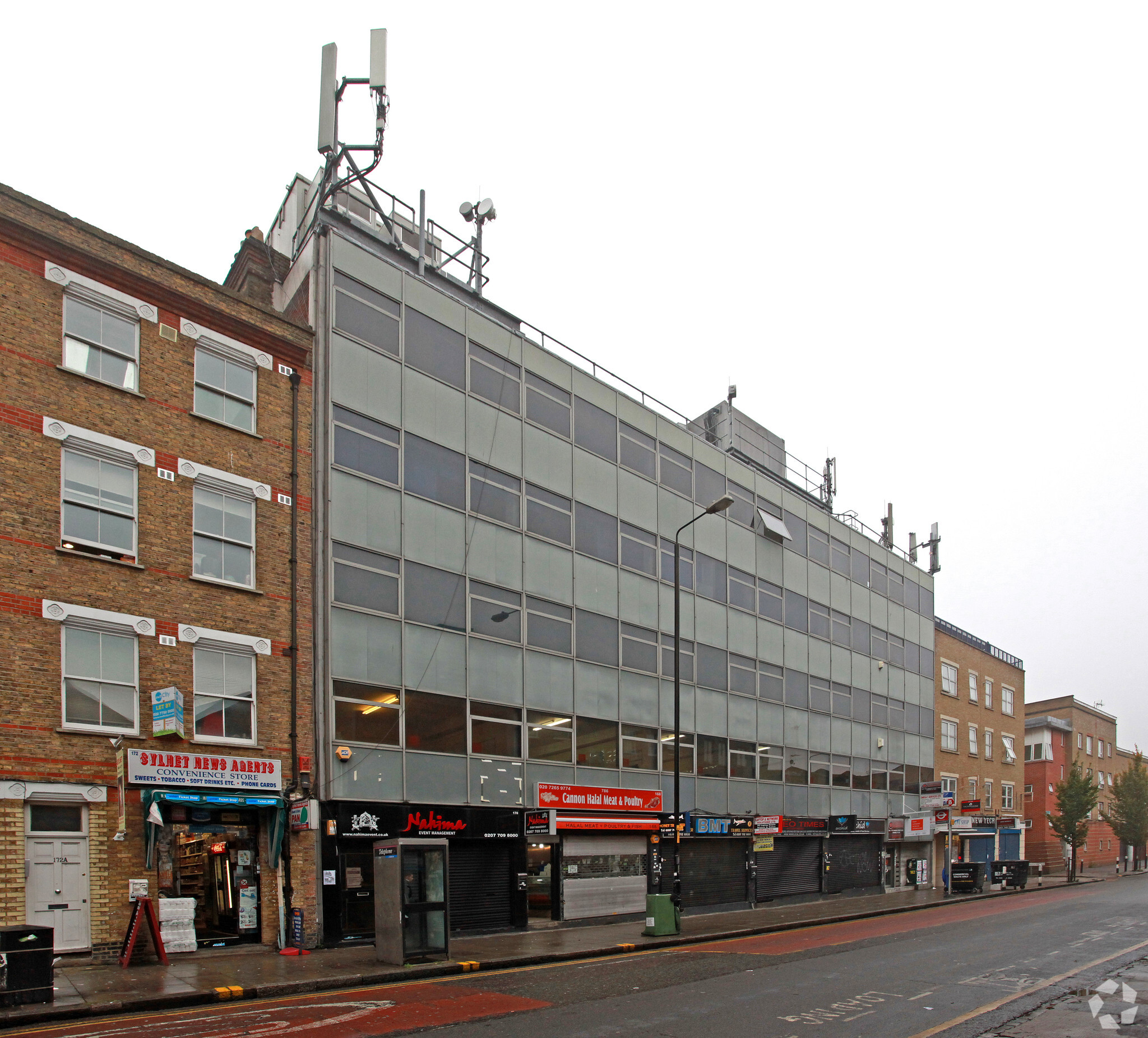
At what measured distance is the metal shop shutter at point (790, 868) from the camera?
109 feet

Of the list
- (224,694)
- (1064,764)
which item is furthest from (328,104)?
A: (1064,764)

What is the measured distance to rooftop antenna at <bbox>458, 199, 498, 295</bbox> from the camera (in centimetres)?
2848

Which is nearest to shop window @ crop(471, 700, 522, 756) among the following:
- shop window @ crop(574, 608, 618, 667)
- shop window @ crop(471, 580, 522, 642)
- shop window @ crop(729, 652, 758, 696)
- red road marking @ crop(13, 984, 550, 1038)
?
shop window @ crop(471, 580, 522, 642)

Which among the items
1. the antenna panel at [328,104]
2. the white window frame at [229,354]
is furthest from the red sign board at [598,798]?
the antenna panel at [328,104]

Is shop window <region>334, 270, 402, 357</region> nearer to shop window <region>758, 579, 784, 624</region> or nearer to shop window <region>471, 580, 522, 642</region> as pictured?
shop window <region>471, 580, 522, 642</region>

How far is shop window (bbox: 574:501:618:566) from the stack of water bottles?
13408 millimetres

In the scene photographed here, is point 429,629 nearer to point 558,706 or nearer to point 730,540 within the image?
point 558,706

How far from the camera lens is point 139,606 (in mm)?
18047

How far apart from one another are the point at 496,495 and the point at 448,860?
9067 millimetres

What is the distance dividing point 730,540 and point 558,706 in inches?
423

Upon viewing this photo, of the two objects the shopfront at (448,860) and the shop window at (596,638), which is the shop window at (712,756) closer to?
the shop window at (596,638)

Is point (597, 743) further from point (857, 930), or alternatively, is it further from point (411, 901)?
point (411, 901)

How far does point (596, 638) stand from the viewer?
27500 mm

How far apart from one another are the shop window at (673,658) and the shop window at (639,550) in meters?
2.10
